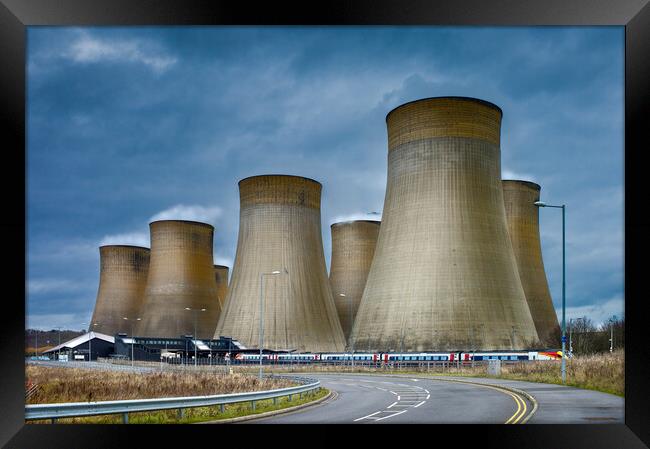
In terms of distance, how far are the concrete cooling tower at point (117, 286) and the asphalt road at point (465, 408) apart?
52503 millimetres

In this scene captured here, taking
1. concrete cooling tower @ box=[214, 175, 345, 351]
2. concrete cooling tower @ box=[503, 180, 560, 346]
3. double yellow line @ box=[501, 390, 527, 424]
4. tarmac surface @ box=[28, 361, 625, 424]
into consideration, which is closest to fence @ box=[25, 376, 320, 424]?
tarmac surface @ box=[28, 361, 625, 424]

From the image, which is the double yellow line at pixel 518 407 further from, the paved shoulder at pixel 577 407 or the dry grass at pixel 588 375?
the dry grass at pixel 588 375

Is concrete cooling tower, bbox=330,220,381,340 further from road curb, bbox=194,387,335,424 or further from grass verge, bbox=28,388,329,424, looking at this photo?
grass verge, bbox=28,388,329,424

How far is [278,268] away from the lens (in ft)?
155

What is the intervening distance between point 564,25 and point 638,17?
108 cm

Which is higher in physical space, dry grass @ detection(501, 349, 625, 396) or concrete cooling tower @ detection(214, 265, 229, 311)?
concrete cooling tower @ detection(214, 265, 229, 311)

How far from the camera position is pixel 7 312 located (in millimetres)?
10469

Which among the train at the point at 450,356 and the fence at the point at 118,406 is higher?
the fence at the point at 118,406

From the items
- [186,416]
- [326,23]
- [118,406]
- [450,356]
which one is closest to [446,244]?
[450,356]

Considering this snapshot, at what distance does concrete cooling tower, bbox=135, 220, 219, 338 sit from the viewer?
59.4 metres

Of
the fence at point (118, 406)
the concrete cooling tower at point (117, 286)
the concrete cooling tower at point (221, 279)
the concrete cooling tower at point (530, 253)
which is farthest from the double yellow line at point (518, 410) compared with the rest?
the concrete cooling tower at point (221, 279)

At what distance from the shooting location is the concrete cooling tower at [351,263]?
2441 inches

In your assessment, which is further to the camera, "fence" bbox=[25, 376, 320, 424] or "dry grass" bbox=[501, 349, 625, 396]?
"dry grass" bbox=[501, 349, 625, 396]

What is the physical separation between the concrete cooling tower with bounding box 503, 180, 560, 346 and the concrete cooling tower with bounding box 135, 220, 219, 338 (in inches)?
988
